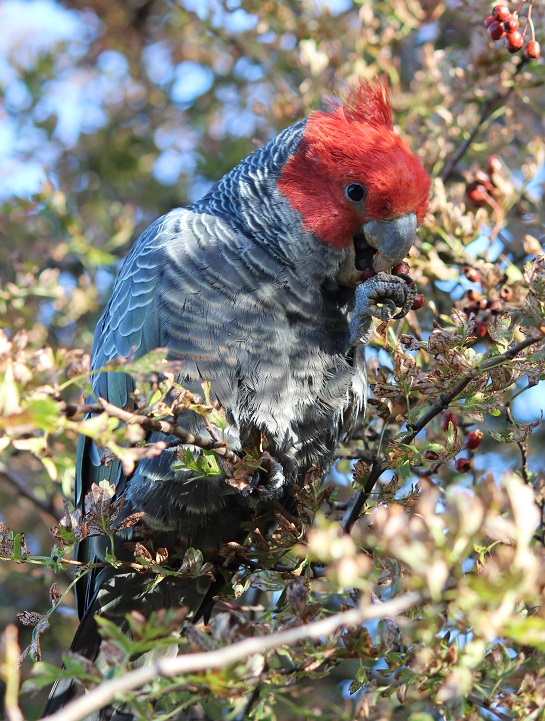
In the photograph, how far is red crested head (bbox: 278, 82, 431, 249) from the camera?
10.9 ft

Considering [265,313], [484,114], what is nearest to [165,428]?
[265,313]

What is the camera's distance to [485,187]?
12.0ft

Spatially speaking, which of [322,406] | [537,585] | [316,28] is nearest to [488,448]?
[322,406]

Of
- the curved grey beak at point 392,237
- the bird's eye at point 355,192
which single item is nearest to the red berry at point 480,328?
the curved grey beak at point 392,237

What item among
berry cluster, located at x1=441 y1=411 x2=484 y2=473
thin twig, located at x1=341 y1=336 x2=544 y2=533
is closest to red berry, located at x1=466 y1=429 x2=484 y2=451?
berry cluster, located at x1=441 y1=411 x2=484 y2=473

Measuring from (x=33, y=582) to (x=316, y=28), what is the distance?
3.73 meters

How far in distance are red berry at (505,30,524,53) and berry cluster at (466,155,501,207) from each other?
0.52 m

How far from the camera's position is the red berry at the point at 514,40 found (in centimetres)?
319

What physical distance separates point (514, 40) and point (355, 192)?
887mm

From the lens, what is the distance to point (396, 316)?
3139 millimetres

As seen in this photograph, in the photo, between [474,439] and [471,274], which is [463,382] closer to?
[474,439]

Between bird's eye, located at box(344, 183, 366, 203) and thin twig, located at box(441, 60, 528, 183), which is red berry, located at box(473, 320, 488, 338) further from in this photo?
thin twig, located at box(441, 60, 528, 183)

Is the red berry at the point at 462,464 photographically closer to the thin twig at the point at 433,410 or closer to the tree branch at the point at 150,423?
the thin twig at the point at 433,410

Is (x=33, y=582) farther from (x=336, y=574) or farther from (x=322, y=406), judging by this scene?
(x=336, y=574)
